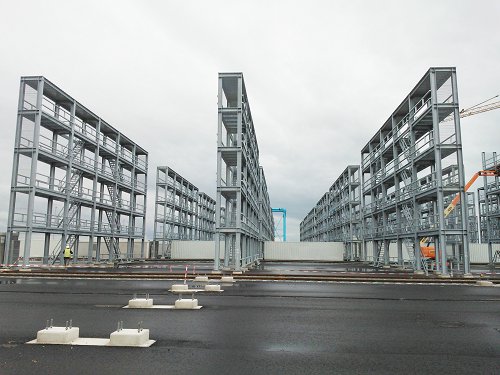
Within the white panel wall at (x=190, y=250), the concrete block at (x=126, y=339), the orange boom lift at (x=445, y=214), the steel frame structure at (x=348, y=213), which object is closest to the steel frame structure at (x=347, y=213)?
the steel frame structure at (x=348, y=213)

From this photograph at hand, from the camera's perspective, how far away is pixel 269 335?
855cm

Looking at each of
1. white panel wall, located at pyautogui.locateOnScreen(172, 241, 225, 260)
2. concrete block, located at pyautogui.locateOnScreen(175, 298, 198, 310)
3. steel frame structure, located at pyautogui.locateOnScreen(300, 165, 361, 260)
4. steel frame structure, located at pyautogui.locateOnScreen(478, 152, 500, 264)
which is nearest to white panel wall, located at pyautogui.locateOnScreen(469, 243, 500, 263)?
steel frame structure, located at pyautogui.locateOnScreen(478, 152, 500, 264)

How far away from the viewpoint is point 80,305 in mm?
12625

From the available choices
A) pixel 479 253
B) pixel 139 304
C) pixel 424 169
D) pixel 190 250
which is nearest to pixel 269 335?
pixel 139 304

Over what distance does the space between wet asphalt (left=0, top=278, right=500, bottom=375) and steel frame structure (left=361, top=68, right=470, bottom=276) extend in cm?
1334

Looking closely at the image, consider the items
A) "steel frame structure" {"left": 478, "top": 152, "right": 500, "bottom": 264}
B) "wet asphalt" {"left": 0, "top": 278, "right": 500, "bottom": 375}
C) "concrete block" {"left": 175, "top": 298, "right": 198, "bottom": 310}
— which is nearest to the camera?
"wet asphalt" {"left": 0, "top": 278, "right": 500, "bottom": 375}

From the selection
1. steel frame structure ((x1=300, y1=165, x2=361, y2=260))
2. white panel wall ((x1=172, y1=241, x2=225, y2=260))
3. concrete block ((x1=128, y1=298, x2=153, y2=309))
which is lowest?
concrete block ((x1=128, y1=298, x2=153, y2=309))

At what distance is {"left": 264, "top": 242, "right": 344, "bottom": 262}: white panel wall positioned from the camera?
57.5m

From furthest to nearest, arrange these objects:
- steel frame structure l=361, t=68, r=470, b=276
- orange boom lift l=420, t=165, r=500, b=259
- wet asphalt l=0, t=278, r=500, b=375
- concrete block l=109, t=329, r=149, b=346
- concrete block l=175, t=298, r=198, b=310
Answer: orange boom lift l=420, t=165, r=500, b=259 → steel frame structure l=361, t=68, r=470, b=276 → concrete block l=175, t=298, r=198, b=310 → concrete block l=109, t=329, r=149, b=346 → wet asphalt l=0, t=278, r=500, b=375

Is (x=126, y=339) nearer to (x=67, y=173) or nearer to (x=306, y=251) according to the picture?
(x=67, y=173)

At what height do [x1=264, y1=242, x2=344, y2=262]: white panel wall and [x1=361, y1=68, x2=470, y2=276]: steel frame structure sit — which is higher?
[x1=361, y1=68, x2=470, y2=276]: steel frame structure

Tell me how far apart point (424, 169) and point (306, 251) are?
27.3 meters

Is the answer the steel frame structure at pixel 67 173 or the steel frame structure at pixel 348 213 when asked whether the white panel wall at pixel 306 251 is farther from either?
the steel frame structure at pixel 67 173

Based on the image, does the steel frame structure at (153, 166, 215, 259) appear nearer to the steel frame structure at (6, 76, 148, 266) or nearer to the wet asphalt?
the steel frame structure at (6, 76, 148, 266)
